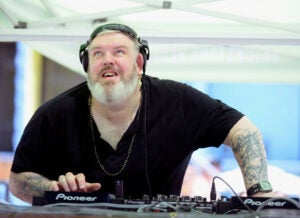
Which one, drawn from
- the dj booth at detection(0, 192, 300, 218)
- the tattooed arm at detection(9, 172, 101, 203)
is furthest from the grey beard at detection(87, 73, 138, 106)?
the dj booth at detection(0, 192, 300, 218)

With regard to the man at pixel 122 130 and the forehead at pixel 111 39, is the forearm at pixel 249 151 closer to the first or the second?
the man at pixel 122 130

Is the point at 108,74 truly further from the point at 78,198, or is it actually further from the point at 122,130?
the point at 78,198

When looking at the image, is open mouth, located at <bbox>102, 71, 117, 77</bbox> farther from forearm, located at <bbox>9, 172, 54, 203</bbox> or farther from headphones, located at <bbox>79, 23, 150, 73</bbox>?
forearm, located at <bbox>9, 172, 54, 203</bbox>

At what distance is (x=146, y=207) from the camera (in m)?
0.96

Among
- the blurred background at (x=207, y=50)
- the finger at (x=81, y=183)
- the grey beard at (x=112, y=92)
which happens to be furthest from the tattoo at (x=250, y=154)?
the blurred background at (x=207, y=50)

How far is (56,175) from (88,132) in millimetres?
165

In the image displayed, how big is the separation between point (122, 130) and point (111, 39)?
29 centimetres

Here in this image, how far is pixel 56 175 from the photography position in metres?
1.71

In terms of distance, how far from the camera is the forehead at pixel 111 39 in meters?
1.66

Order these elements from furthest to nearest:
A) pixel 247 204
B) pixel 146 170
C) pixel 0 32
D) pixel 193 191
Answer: pixel 193 191, pixel 0 32, pixel 146 170, pixel 247 204

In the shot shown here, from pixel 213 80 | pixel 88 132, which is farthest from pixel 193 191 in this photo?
pixel 88 132

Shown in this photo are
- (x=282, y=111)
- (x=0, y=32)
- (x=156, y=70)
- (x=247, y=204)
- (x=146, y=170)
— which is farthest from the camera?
(x=282, y=111)

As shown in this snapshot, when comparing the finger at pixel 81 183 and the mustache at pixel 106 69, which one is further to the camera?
the mustache at pixel 106 69

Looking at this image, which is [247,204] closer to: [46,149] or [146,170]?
[146,170]
